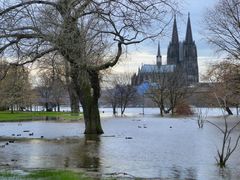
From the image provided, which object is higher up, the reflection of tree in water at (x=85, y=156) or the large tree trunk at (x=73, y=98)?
the large tree trunk at (x=73, y=98)

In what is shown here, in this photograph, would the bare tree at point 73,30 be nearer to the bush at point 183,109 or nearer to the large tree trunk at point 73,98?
the large tree trunk at point 73,98

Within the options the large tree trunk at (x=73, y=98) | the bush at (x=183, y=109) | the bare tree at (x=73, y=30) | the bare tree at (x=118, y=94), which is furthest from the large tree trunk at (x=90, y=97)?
the bare tree at (x=118, y=94)

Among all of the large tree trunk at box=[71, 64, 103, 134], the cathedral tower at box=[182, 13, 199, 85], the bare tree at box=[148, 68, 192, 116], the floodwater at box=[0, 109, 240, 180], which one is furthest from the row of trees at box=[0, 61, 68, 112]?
the cathedral tower at box=[182, 13, 199, 85]

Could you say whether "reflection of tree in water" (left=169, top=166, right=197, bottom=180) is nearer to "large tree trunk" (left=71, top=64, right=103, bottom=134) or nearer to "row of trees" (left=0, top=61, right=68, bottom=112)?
"row of trees" (left=0, top=61, right=68, bottom=112)

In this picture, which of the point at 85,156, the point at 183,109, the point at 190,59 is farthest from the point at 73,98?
the point at 190,59

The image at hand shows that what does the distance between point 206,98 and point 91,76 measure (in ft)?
213

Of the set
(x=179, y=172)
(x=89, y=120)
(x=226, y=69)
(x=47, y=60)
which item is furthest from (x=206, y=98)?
(x=179, y=172)

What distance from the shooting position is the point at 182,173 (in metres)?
17.5

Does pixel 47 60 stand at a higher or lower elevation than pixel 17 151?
higher

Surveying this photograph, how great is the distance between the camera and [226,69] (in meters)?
62.8

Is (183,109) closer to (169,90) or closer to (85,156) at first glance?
(169,90)

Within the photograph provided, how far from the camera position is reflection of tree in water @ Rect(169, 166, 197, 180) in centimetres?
1660

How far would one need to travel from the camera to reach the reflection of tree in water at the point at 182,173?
54.5ft

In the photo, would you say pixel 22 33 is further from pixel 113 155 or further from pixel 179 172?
pixel 179 172
